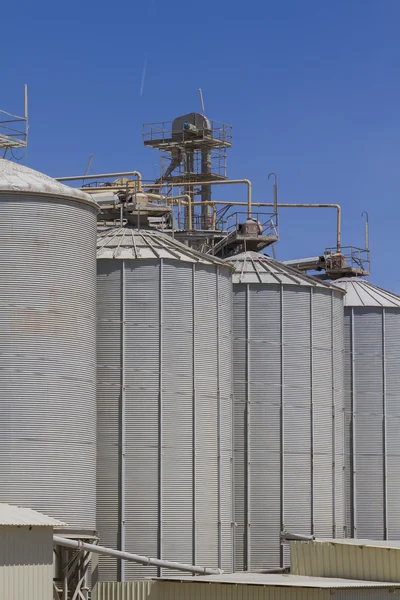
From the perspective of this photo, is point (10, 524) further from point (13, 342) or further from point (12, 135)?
point (12, 135)

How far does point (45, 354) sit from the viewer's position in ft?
159

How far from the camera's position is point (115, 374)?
2127 inches

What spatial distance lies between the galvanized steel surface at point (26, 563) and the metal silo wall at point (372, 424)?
25453mm

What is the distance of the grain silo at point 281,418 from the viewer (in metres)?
60.0

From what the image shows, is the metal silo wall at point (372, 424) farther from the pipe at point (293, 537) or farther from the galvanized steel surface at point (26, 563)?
the galvanized steel surface at point (26, 563)

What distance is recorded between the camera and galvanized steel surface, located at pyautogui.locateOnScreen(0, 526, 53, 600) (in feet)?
138

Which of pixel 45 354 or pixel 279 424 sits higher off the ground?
pixel 45 354

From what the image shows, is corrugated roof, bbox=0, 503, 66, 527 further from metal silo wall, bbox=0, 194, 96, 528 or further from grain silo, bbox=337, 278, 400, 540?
grain silo, bbox=337, 278, 400, 540

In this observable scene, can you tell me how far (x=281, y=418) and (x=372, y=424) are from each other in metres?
8.02

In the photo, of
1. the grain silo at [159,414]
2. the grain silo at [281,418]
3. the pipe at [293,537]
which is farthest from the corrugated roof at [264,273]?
the pipe at [293,537]

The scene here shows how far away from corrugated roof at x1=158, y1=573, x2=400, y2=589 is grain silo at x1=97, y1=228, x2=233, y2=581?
2.75 m

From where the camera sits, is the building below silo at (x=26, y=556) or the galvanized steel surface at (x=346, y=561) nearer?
the building below silo at (x=26, y=556)

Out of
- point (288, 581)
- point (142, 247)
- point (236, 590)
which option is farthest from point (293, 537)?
point (142, 247)

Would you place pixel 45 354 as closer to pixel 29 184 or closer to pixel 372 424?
pixel 29 184
